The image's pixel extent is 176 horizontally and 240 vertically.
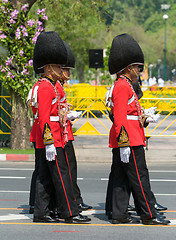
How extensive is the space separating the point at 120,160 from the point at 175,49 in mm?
90527

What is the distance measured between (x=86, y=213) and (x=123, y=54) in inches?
79.2

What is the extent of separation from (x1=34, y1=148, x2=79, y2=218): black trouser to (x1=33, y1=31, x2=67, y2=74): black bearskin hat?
98 cm

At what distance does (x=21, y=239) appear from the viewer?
22.9ft

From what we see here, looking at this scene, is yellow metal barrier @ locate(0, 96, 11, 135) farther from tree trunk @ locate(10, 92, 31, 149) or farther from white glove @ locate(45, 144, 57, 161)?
white glove @ locate(45, 144, 57, 161)

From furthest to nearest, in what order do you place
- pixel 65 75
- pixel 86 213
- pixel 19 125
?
pixel 19 125, pixel 65 75, pixel 86 213

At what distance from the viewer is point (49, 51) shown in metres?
7.65

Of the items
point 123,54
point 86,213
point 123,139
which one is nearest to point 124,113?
point 123,139

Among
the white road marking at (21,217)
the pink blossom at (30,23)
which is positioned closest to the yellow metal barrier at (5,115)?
the pink blossom at (30,23)

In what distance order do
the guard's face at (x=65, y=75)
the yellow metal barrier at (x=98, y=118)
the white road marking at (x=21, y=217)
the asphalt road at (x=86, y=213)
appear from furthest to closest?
the yellow metal barrier at (x=98, y=118) → the guard's face at (x=65, y=75) → the white road marking at (x=21, y=217) → the asphalt road at (x=86, y=213)

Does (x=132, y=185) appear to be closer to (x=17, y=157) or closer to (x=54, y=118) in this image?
(x=54, y=118)

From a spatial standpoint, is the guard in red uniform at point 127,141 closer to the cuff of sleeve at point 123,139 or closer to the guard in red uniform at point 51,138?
the cuff of sleeve at point 123,139

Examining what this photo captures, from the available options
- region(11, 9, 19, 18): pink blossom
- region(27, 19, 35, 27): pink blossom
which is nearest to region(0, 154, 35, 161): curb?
region(27, 19, 35, 27): pink blossom

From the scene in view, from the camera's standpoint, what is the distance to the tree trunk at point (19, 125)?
51.9 feet

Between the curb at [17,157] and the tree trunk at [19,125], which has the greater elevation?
the tree trunk at [19,125]
